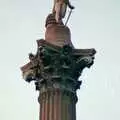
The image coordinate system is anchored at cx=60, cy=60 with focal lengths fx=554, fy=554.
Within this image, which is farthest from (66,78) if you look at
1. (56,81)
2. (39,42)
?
(39,42)

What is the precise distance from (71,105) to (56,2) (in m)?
4.67

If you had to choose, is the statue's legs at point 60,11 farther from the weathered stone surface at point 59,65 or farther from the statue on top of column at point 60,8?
the weathered stone surface at point 59,65

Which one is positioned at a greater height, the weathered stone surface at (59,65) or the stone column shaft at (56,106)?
the weathered stone surface at (59,65)

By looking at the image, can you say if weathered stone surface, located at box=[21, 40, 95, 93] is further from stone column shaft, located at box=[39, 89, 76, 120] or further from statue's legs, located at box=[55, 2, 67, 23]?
statue's legs, located at box=[55, 2, 67, 23]

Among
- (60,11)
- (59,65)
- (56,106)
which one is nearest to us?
(56,106)

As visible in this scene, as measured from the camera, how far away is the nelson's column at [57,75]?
19219mm

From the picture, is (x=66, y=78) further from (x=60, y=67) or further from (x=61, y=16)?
(x=61, y=16)

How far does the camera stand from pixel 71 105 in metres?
19.5

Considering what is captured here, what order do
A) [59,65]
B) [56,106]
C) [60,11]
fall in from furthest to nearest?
[60,11] < [59,65] < [56,106]

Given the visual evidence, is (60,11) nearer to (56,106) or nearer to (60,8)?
(60,8)

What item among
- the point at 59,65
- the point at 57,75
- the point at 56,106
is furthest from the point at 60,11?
the point at 56,106

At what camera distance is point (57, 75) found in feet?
64.5

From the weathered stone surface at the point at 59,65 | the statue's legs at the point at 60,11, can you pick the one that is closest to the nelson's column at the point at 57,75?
the weathered stone surface at the point at 59,65

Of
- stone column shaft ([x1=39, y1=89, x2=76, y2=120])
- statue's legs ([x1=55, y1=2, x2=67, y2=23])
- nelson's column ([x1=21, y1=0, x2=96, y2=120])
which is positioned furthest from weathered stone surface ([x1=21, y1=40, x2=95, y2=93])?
statue's legs ([x1=55, y1=2, x2=67, y2=23])
